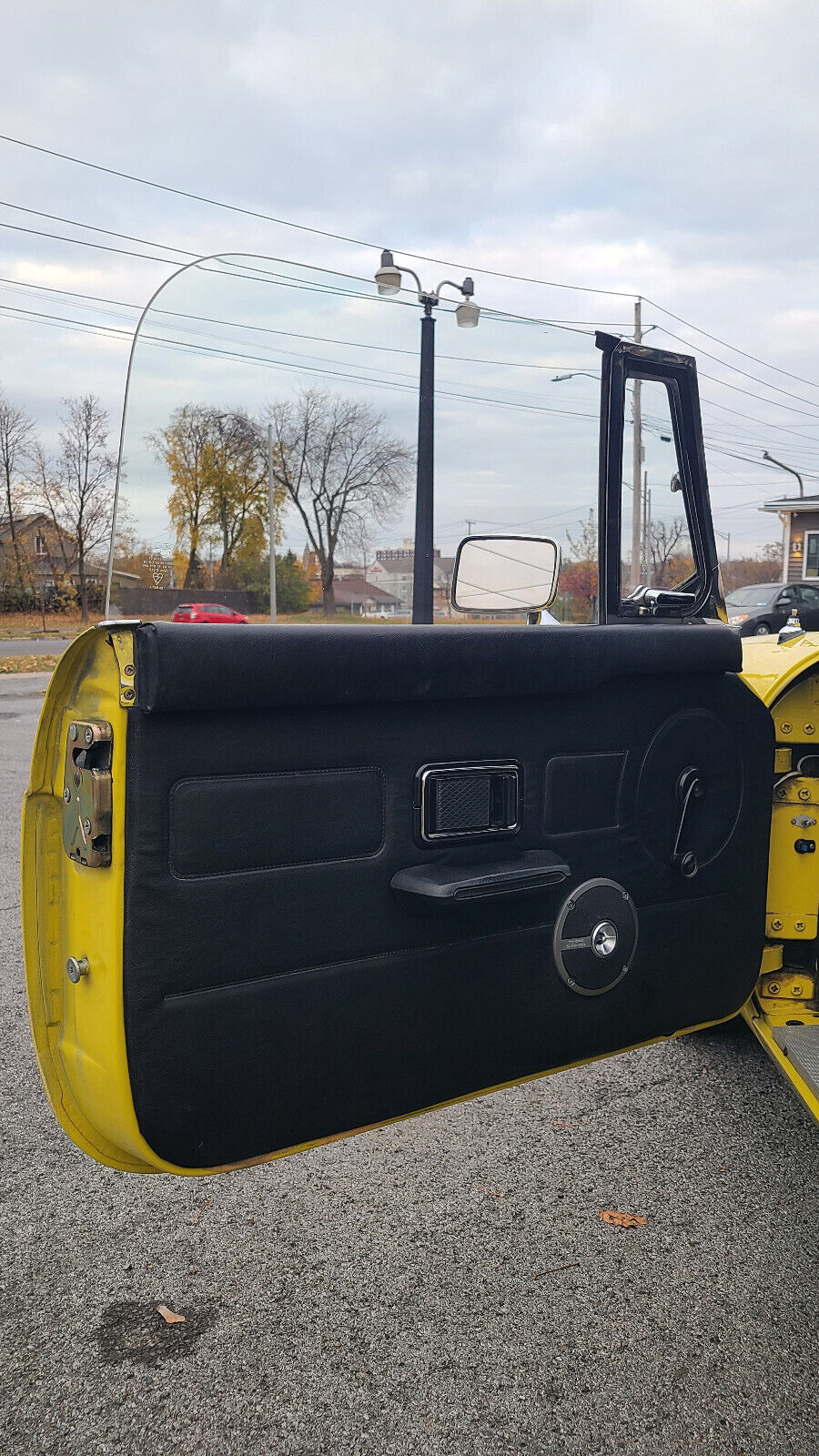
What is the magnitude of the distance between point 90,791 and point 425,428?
1023mm

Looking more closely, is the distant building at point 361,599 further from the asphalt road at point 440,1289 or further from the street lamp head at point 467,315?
the asphalt road at point 440,1289

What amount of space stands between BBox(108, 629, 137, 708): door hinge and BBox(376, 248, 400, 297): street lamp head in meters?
1.04

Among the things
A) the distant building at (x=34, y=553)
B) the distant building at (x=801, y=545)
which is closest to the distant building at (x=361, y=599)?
the distant building at (x=34, y=553)

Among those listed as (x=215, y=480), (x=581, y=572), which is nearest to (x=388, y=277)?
(x=215, y=480)

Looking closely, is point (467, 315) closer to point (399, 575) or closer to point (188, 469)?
point (399, 575)

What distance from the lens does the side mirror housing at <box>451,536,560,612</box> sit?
7.16 ft

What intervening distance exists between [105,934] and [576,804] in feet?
2.90


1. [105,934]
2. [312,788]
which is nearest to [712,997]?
[312,788]

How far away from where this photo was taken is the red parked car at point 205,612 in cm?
173

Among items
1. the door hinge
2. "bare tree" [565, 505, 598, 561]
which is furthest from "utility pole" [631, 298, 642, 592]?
the door hinge

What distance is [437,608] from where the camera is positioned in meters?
2.09

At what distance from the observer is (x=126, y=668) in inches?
56.8

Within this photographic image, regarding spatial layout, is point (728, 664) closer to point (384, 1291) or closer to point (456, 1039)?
point (456, 1039)

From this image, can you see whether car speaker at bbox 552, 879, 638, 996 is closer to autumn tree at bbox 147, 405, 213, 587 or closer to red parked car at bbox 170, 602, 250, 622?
red parked car at bbox 170, 602, 250, 622
